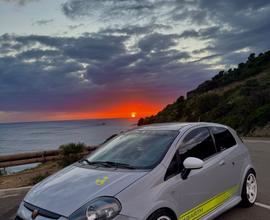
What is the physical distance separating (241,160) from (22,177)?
7.39 m

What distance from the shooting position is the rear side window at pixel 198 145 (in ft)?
15.9

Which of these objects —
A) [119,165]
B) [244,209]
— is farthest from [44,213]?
[244,209]

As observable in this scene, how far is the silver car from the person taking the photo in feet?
12.4

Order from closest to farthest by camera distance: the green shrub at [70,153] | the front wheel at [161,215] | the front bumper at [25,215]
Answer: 1. the front bumper at [25,215]
2. the front wheel at [161,215]
3. the green shrub at [70,153]

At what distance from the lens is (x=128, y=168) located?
14.6 feet

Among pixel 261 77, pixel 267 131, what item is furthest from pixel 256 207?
pixel 261 77

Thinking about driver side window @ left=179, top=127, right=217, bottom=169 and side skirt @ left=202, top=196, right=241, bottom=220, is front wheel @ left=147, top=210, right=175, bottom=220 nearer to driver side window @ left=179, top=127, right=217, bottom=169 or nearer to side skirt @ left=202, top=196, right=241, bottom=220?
driver side window @ left=179, top=127, right=217, bottom=169

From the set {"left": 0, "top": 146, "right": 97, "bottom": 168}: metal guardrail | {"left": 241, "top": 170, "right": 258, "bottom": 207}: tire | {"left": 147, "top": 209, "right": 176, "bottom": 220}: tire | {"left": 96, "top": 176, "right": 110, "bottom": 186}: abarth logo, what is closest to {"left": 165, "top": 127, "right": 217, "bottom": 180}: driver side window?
{"left": 147, "top": 209, "right": 176, "bottom": 220}: tire

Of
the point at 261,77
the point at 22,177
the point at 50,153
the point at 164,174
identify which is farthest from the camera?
the point at 261,77

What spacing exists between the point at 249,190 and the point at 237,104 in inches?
1242

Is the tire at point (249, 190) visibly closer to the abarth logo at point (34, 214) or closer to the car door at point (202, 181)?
the car door at point (202, 181)

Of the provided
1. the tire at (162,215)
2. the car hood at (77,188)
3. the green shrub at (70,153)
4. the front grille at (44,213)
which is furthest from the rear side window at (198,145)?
the green shrub at (70,153)

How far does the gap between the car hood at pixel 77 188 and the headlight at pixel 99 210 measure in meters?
0.07

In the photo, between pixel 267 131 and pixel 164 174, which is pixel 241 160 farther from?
pixel 267 131
